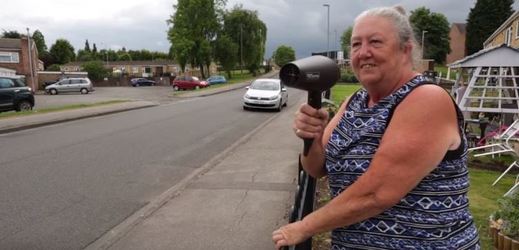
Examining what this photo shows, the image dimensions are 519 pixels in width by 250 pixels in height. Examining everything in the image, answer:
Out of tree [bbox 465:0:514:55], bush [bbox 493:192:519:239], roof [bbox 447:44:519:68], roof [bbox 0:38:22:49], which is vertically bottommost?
bush [bbox 493:192:519:239]

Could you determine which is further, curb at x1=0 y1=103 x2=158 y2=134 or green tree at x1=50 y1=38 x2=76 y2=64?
green tree at x1=50 y1=38 x2=76 y2=64

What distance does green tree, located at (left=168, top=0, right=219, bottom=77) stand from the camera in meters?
63.9

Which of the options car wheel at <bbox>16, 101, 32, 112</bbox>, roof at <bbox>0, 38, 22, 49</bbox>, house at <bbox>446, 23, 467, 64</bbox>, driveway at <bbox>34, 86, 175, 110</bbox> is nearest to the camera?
car wheel at <bbox>16, 101, 32, 112</bbox>

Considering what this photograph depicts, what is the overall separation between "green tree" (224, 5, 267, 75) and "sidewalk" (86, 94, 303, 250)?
205 feet

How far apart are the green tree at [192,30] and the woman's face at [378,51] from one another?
63228 mm

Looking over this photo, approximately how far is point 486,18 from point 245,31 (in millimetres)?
37633

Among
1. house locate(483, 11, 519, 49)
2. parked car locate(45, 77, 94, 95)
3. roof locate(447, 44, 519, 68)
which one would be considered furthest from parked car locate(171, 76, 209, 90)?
roof locate(447, 44, 519, 68)

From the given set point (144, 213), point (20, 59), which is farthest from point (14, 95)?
point (20, 59)

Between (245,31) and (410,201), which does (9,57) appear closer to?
(245,31)

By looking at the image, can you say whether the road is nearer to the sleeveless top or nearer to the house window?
the sleeveless top

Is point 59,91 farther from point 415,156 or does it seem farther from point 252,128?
point 415,156

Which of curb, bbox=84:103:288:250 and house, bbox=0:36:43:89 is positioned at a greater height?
house, bbox=0:36:43:89

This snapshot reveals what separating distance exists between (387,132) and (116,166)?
794cm

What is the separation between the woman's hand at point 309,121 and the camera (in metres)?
1.70
